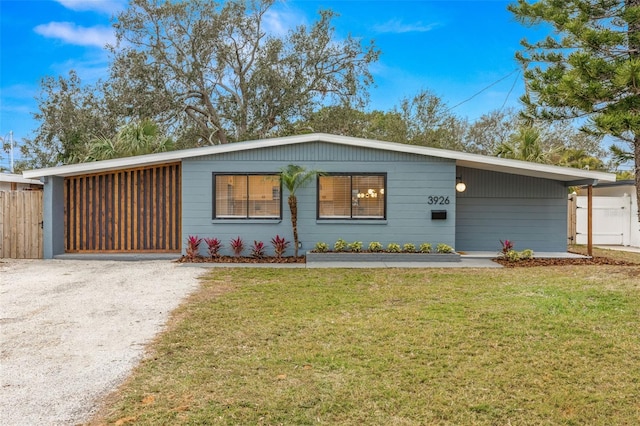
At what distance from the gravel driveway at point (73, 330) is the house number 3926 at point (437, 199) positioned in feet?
18.4

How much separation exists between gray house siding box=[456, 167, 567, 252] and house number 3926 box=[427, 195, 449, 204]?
1855mm

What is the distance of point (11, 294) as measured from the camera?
6168mm

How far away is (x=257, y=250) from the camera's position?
9945mm

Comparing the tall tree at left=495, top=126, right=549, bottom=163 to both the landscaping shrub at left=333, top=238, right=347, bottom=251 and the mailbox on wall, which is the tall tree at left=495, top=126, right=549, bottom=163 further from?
the landscaping shrub at left=333, top=238, right=347, bottom=251

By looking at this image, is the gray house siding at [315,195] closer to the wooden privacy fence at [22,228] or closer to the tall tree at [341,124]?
the wooden privacy fence at [22,228]

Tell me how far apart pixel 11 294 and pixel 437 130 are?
59.6 feet

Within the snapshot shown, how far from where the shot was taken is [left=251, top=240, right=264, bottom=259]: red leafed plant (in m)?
9.95

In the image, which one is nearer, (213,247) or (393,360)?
(393,360)

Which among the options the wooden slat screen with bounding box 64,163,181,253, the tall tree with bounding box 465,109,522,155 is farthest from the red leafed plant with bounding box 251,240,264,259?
the tall tree with bounding box 465,109,522,155

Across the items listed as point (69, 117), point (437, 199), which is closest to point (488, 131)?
point (437, 199)

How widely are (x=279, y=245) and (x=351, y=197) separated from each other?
212cm

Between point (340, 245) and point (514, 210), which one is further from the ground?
point (514, 210)

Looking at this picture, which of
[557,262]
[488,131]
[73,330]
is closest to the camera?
[73,330]

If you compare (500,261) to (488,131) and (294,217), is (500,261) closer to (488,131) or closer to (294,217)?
(294,217)
